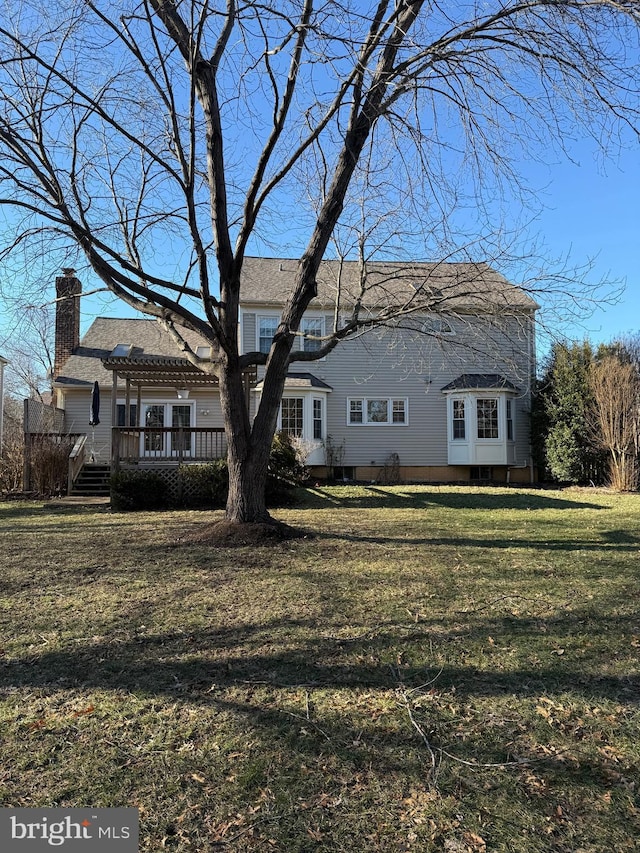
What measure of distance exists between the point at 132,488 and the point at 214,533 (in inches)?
182

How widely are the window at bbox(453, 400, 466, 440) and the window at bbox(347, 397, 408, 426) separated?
5.90 ft

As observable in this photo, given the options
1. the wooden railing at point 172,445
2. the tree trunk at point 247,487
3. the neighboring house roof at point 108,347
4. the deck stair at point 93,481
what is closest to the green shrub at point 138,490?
the wooden railing at point 172,445

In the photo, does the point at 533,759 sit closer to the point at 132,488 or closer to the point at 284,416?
the point at 132,488

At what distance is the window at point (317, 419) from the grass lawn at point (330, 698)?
42.4 ft

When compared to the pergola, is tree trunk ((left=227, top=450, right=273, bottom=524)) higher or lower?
lower

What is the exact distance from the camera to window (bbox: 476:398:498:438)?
20.1 meters

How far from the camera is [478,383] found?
2009 centimetres

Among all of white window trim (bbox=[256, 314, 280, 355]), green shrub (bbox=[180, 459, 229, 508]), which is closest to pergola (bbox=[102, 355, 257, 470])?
green shrub (bbox=[180, 459, 229, 508])

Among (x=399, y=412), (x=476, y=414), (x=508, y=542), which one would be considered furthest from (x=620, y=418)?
(x=508, y=542)

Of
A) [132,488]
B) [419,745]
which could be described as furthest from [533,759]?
[132,488]

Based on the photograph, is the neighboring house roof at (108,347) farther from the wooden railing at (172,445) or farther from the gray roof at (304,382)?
the wooden railing at (172,445)

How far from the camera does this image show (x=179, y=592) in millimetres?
5328

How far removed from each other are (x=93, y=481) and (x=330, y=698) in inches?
527

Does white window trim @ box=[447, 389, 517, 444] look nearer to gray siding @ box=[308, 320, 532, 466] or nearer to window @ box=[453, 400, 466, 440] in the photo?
window @ box=[453, 400, 466, 440]
